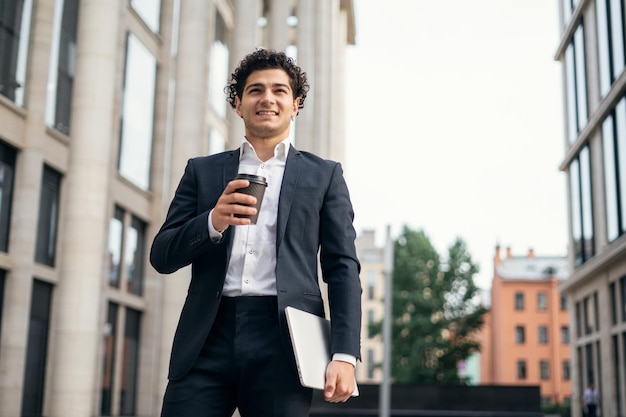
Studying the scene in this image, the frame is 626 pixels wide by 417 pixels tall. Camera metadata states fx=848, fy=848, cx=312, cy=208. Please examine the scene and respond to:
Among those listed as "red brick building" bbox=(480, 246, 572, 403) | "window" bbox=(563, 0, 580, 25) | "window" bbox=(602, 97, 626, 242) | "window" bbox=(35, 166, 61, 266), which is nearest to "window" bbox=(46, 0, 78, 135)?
"window" bbox=(35, 166, 61, 266)

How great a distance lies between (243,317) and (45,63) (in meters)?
17.0

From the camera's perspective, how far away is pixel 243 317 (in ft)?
9.49

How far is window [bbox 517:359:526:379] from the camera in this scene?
8131 centimetres

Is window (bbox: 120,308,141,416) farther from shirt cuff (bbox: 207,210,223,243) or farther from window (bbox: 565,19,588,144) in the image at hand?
shirt cuff (bbox: 207,210,223,243)

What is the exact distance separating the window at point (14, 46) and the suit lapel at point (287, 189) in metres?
15.5

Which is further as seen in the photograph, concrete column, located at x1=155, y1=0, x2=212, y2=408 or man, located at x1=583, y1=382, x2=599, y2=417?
man, located at x1=583, y1=382, x2=599, y2=417

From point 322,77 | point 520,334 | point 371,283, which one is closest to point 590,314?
point 322,77

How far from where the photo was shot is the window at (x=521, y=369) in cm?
8131

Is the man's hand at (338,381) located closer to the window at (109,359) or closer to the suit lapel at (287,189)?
the suit lapel at (287,189)

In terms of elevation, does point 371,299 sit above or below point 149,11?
below

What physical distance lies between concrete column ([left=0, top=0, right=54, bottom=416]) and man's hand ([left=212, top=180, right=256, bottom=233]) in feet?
50.1

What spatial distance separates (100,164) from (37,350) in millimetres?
7568

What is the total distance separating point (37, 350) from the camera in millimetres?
19109

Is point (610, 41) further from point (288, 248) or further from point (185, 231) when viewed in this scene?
point (185, 231)
